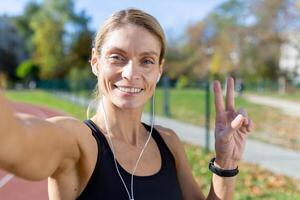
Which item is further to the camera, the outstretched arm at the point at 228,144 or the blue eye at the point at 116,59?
the outstretched arm at the point at 228,144

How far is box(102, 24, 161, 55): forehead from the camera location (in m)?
1.63

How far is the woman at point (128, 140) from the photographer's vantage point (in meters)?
1.44

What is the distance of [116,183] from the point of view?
157 centimetres

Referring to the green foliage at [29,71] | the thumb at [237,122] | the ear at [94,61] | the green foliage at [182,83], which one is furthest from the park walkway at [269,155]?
the green foliage at [29,71]

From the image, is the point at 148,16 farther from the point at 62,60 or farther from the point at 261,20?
the point at 62,60

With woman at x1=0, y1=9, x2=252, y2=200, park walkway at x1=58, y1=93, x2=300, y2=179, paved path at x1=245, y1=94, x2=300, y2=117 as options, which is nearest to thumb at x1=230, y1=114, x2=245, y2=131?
woman at x1=0, y1=9, x2=252, y2=200

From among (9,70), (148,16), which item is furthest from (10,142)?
(9,70)

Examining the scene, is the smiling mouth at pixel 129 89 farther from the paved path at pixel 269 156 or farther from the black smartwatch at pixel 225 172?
the paved path at pixel 269 156

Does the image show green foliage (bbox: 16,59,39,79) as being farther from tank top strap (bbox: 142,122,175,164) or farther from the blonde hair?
the blonde hair

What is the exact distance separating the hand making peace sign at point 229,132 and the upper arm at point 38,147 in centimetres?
75

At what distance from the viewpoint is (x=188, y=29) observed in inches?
2886

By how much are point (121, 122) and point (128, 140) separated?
0.08 m

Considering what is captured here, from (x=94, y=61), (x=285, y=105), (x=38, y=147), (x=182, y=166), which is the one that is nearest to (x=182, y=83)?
(x=285, y=105)

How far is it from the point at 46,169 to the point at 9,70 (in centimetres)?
7831
